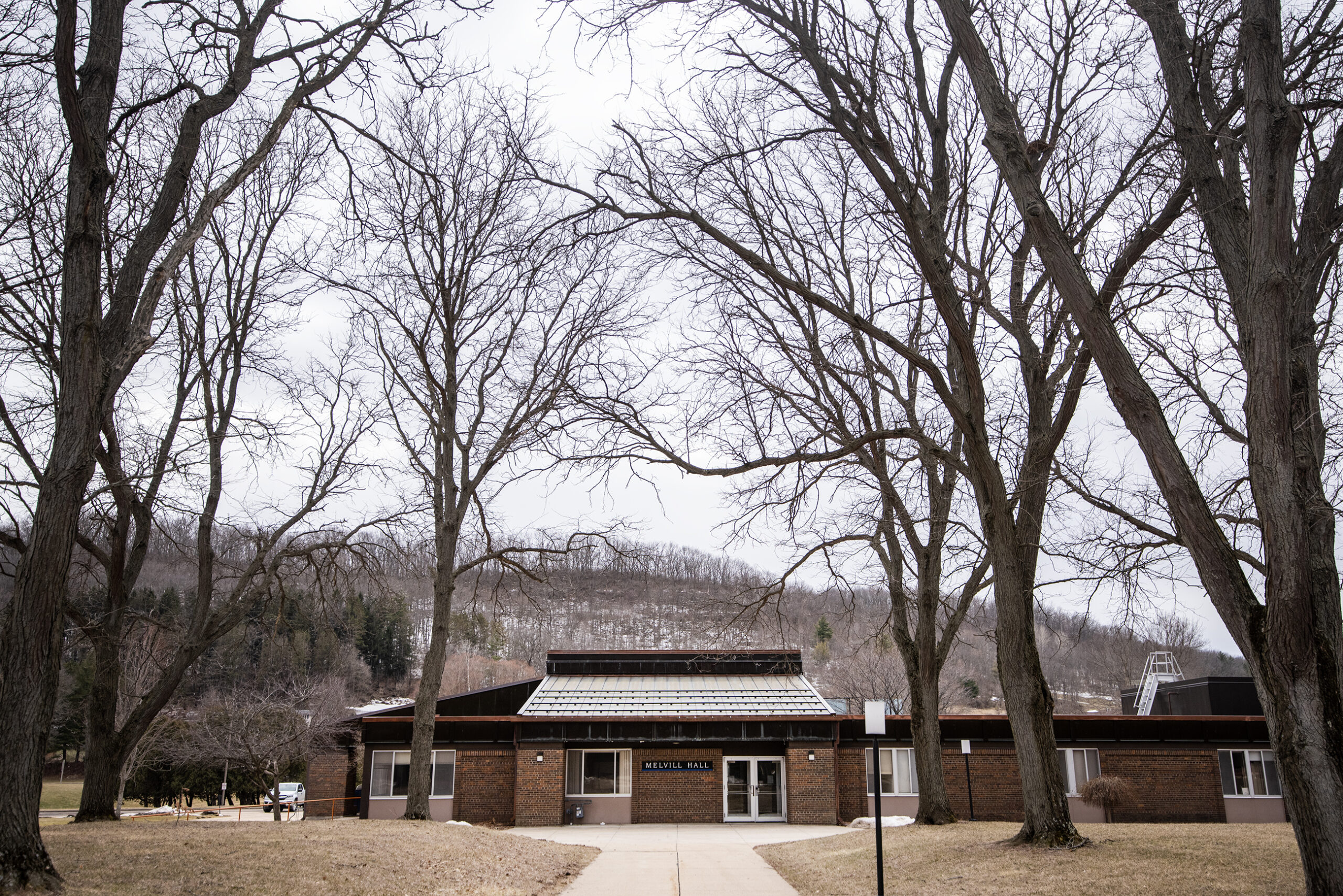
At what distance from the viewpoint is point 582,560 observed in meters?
21.0

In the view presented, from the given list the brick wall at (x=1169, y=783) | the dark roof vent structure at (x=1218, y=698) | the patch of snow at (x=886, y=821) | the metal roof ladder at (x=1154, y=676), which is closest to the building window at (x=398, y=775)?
the patch of snow at (x=886, y=821)

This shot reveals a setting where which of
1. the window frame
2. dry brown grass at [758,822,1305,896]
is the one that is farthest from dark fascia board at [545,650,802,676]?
dry brown grass at [758,822,1305,896]

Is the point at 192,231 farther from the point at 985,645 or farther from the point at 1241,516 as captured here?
the point at 985,645

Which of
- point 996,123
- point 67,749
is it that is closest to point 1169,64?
point 996,123

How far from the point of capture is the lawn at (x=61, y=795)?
142ft

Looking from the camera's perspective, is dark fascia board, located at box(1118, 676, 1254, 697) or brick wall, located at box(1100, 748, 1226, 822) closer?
brick wall, located at box(1100, 748, 1226, 822)

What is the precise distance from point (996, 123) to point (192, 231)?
831 cm

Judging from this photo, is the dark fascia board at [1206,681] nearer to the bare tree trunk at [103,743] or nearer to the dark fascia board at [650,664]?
the dark fascia board at [650,664]

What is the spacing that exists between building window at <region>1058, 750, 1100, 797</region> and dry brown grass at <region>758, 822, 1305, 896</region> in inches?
535

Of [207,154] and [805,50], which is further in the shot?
[207,154]

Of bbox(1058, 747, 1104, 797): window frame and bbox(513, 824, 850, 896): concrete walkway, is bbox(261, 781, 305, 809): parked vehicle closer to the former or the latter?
bbox(513, 824, 850, 896): concrete walkway

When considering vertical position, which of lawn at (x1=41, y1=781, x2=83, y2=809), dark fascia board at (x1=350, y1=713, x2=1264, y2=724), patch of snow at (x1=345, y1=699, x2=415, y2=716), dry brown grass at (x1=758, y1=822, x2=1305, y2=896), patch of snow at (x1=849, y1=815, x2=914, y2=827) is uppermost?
dark fascia board at (x1=350, y1=713, x2=1264, y2=724)

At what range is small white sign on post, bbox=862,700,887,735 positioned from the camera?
1068 centimetres

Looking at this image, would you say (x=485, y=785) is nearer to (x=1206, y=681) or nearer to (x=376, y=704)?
(x=1206, y=681)
